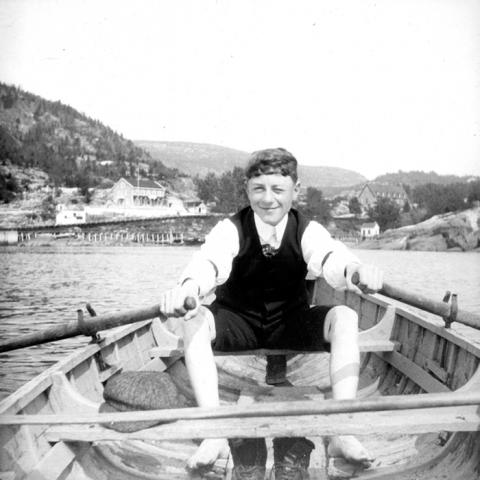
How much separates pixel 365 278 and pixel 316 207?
84.4 metres

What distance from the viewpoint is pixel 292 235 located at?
319cm

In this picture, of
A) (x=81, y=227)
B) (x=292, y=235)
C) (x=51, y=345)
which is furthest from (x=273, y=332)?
(x=81, y=227)

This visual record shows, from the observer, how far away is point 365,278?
8.89ft

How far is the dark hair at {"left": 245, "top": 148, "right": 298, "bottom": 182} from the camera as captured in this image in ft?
10.1

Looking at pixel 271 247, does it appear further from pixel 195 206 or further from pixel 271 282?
pixel 195 206

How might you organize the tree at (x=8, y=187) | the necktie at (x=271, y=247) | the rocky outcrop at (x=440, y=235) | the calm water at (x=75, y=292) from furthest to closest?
the tree at (x=8, y=187), the rocky outcrop at (x=440, y=235), the calm water at (x=75, y=292), the necktie at (x=271, y=247)

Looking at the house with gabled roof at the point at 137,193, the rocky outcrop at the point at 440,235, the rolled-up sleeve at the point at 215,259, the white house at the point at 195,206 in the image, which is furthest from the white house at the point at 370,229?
the rolled-up sleeve at the point at 215,259

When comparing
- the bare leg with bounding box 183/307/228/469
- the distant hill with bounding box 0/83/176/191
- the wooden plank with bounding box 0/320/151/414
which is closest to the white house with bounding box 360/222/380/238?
the distant hill with bounding box 0/83/176/191

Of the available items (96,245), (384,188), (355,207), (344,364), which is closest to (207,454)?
(344,364)

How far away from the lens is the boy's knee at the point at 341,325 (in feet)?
9.07

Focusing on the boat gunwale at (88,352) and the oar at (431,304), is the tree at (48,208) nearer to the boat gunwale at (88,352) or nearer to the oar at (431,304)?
the boat gunwale at (88,352)

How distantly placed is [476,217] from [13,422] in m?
63.6

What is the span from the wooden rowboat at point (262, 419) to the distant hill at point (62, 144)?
9267cm

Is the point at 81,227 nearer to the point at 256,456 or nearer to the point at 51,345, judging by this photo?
the point at 51,345
